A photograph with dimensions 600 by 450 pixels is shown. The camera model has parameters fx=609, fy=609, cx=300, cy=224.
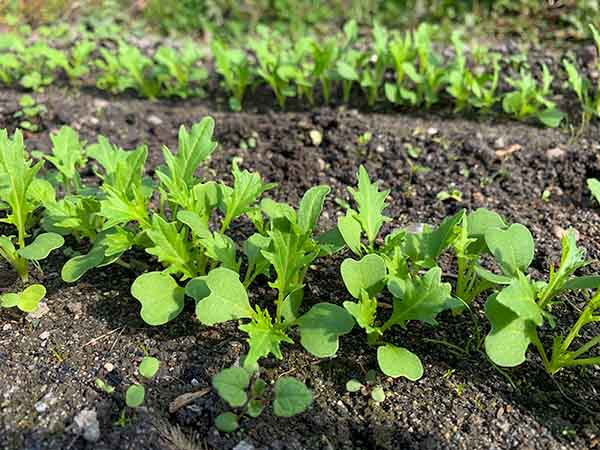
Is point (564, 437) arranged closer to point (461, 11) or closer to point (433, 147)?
point (433, 147)

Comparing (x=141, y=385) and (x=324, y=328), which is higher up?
(x=324, y=328)

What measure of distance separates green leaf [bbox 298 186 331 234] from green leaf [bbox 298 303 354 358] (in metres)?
0.32

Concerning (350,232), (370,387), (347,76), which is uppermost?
(347,76)

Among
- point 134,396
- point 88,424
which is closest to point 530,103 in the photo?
point 134,396

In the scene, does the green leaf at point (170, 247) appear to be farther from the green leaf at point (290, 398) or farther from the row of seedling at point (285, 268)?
the green leaf at point (290, 398)

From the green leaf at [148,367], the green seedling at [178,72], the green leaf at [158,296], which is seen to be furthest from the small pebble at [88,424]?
the green seedling at [178,72]

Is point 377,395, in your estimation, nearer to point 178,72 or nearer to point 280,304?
point 280,304

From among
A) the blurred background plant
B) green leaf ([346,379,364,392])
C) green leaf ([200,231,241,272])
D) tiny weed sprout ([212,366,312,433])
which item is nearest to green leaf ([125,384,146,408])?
tiny weed sprout ([212,366,312,433])

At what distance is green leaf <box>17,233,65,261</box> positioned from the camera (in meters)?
2.02

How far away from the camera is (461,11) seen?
5402 mm

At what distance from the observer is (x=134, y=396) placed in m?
1.75

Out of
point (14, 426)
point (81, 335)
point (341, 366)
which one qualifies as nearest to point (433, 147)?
point (341, 366)

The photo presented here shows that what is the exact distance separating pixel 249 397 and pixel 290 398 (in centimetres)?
15

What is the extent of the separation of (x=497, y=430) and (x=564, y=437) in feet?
0.62
